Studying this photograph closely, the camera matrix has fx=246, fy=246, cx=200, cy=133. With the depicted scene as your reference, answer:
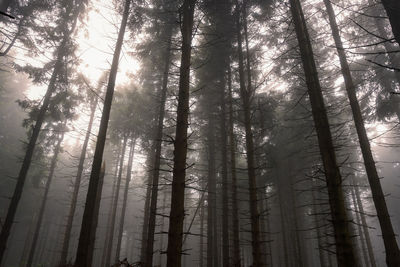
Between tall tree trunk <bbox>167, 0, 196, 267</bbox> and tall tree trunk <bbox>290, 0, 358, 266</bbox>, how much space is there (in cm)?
313

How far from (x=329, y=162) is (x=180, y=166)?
3.38 meters

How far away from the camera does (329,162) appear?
18.4ft

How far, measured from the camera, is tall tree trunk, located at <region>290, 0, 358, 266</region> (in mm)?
4938

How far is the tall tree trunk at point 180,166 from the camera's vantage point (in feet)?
15.3

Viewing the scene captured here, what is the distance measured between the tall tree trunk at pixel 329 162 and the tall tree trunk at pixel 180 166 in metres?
3.13

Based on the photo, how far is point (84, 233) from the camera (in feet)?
24.7

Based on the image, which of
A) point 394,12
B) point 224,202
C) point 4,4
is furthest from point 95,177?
point 4,4

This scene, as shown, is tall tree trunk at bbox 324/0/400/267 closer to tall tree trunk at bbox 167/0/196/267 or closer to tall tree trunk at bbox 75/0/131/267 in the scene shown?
tall tree trunk at bbox 167/0/196/267

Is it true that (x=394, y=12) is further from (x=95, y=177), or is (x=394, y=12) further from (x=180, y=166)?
(x=95, y=177)

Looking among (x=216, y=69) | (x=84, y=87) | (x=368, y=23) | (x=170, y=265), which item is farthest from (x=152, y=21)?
(x=368, y=23)

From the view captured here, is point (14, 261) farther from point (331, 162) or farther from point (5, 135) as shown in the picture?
point (331, 162)

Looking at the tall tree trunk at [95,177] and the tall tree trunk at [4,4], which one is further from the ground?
the tall tree trunk at [4,4]

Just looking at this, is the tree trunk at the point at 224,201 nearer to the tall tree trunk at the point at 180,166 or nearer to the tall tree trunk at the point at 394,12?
the tall tree trunk at the point at 180,166

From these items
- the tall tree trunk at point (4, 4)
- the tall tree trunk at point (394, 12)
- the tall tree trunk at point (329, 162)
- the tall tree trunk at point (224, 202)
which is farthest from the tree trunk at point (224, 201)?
the tall tree trunk at point (4, 4)
